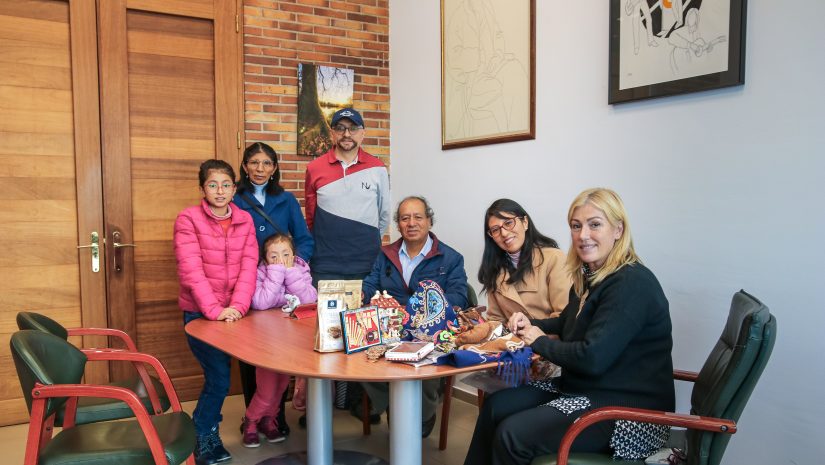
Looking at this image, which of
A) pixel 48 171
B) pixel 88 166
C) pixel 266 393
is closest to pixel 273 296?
pixel 266 393

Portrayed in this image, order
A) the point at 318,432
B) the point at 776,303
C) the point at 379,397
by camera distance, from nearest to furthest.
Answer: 1. the point at 776,303
2. the point at 318,432
3. the point at 379,397

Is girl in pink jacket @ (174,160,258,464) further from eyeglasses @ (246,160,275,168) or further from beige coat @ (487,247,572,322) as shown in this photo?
beige coat @ (487,247,572,322)

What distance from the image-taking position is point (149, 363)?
8.21ft

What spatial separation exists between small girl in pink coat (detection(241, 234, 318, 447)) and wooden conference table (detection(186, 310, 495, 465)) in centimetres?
33

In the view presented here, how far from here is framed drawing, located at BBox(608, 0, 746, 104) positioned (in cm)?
251

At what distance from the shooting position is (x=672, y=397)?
210cm

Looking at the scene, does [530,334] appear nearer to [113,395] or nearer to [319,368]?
[319,368]

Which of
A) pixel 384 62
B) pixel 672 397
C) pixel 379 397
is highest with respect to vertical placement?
pixel 384 62

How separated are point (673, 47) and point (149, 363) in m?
2.50

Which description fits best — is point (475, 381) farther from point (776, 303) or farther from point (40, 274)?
point (40, 274)

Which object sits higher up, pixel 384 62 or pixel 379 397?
pixel 384 62

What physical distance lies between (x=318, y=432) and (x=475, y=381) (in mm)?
680

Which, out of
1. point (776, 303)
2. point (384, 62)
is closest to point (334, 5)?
point (384, 62)

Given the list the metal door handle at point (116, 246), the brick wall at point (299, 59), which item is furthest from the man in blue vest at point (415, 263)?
the metal door handle at point (116, 246)
